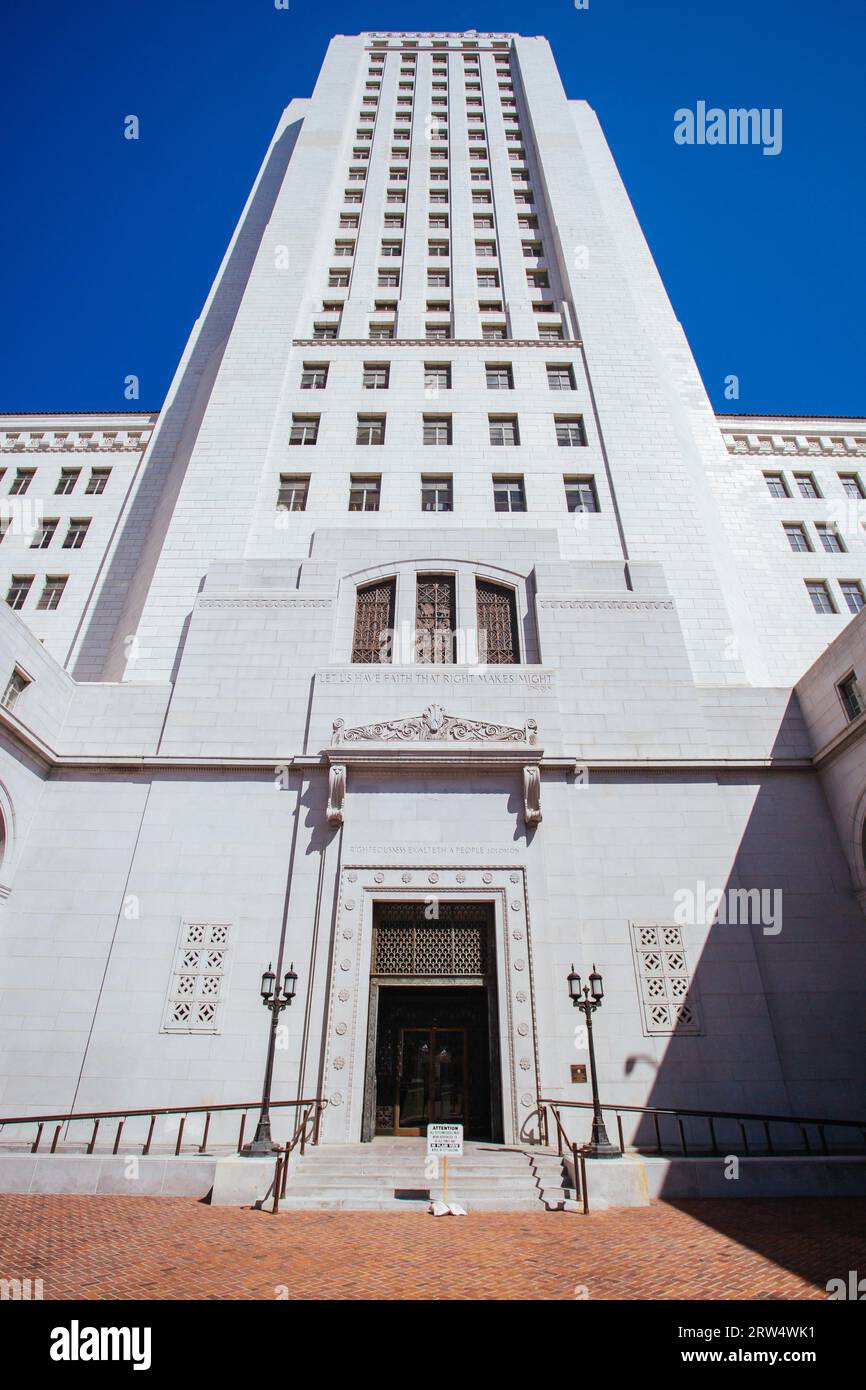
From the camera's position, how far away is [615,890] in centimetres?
1534

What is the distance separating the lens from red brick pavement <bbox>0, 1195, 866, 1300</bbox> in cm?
638

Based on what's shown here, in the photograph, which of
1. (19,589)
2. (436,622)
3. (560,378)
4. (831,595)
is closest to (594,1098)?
(436,622)

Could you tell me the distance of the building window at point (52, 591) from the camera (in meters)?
26.0

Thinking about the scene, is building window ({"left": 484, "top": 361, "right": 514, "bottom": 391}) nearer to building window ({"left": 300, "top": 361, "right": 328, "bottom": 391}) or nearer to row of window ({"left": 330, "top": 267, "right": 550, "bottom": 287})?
building window ({"left": 300, "top": 361, "right": 328, "bottom": 391})

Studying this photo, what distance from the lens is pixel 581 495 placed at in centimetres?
2269

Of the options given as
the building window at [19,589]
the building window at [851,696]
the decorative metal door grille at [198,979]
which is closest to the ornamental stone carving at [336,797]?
the decorative metal door grille at [198,979]

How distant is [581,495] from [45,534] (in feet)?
71.5

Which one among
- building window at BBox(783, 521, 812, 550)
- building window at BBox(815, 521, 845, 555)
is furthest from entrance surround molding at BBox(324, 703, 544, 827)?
building window at BBox(815, 521, 845, 555)

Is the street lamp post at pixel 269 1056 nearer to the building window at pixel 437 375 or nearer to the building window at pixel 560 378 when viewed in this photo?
the building window at pixel 437 375

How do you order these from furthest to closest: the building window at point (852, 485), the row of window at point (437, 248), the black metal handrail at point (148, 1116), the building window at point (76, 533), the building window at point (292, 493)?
1. the row of window at point (437, 248)
2. the building window at point (852, 485)
3. the building window at point (76, 533)
4. the building window at point (292, 493)
5. the black metal handrail at point (148, 1116)

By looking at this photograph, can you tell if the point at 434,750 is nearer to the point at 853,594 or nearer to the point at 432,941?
the point at 432,941

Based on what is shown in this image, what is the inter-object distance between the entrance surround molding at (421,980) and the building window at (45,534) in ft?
70.0

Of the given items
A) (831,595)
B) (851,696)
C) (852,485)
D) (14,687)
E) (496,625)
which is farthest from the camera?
(852,485)
